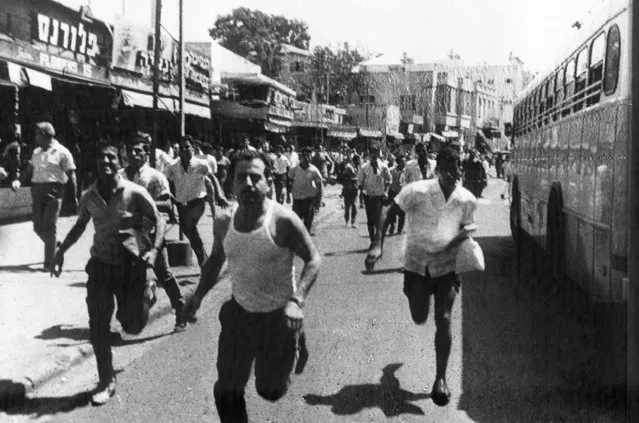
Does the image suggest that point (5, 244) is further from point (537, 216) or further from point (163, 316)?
point (537, 216)

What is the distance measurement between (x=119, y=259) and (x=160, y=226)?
19.0 inches

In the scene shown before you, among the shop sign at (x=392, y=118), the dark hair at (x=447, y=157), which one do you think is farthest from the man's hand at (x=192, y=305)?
the shop sign at (x=392, y=118)

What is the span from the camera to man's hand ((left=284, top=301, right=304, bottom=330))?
389 centimetres

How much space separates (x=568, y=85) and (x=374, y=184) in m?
5.32

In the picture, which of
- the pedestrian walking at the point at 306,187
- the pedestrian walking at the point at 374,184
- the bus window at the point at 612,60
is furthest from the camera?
the pedestrian walking at the point at 374,184

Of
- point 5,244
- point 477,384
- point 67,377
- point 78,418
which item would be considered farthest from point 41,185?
point 477,384

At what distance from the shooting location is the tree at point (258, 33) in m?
50.8

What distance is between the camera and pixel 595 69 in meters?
6.79

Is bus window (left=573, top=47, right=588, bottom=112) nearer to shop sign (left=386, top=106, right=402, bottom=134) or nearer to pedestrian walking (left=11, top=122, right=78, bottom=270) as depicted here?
pedestrian walking (left=11, top=122, right=78, bottom=270)

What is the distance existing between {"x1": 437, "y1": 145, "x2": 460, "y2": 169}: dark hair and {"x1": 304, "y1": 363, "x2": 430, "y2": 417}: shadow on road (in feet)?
5.19

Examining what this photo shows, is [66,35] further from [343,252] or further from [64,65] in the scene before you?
[343,252]

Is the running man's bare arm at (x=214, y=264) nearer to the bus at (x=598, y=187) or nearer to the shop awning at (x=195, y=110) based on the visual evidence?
the bus at (x=598, y=187)

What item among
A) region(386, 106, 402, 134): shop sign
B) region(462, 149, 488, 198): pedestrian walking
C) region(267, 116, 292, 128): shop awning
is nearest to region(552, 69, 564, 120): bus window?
region(462, 149, 488, 198): pedestrian walking

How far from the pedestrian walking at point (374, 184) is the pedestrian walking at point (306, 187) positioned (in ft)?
2.75
